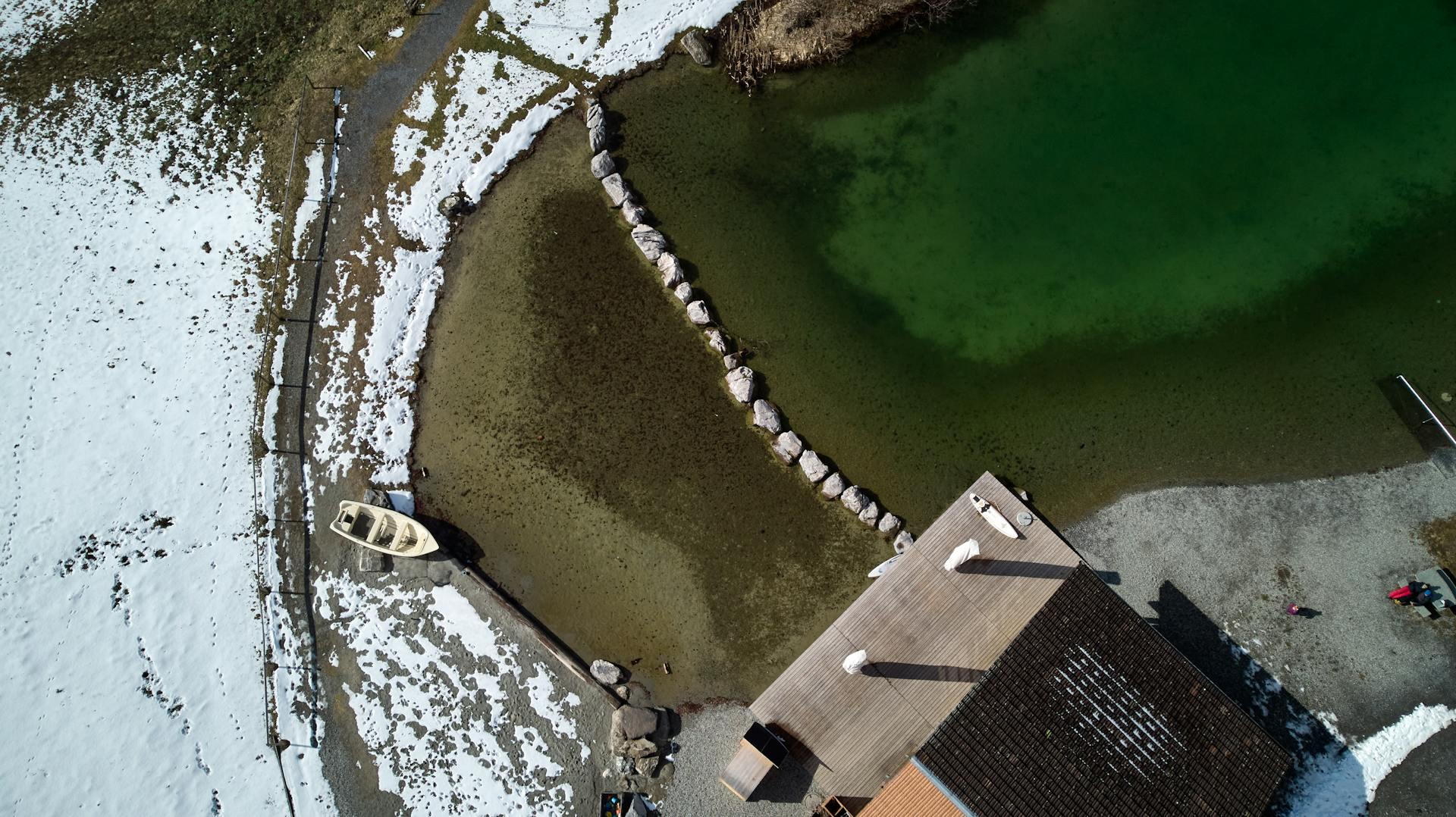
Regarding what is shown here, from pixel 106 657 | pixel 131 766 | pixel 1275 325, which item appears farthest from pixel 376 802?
pixel 1275 325

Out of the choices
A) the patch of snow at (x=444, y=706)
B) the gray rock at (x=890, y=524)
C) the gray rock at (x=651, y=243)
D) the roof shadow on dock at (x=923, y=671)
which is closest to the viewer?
the roof shadow on dock at (x=923, y=671)

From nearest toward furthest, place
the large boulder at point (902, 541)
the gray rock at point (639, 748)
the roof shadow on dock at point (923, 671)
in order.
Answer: the roof shadow on dock at point (923, 671) → the gray rock at point (639, 748) → the large boulder at point (902, 541)

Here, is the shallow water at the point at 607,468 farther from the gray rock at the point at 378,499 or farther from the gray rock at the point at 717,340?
the gray rock at the point at 378,499

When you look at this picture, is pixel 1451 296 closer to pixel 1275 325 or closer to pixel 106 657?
pixel 1275 325

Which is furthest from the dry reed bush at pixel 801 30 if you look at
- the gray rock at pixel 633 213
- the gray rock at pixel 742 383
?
the gray rock at pixel 742 383

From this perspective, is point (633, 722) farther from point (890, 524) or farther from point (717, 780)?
point (890, 524)

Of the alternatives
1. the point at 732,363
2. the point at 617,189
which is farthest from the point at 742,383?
the point at 617,189

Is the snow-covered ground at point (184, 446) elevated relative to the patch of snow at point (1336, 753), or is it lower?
lower
